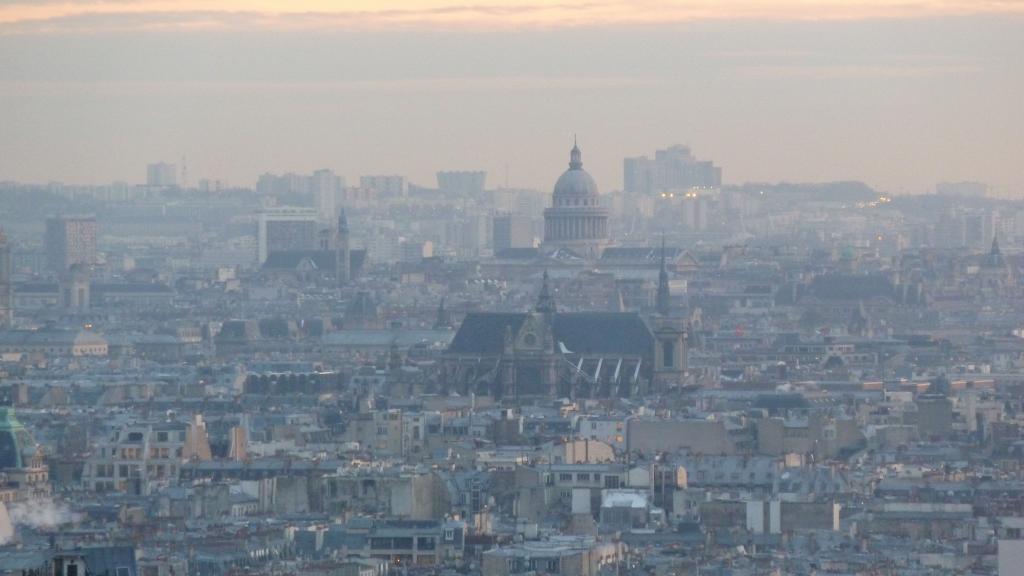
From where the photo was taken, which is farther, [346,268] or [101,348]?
[346,268]

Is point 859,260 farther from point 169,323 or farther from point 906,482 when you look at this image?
point 906,482

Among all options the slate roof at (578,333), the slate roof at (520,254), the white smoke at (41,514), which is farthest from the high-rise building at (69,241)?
the white smoke at (41,514)

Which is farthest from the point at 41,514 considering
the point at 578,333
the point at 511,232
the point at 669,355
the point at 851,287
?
the point at 511,232

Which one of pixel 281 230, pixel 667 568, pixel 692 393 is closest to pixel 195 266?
pixel 281 230

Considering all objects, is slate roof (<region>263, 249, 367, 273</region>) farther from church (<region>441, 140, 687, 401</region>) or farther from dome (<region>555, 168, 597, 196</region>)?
church (<region>441, 140, 687, 401</region>)

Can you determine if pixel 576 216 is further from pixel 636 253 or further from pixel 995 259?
pixel 995 259

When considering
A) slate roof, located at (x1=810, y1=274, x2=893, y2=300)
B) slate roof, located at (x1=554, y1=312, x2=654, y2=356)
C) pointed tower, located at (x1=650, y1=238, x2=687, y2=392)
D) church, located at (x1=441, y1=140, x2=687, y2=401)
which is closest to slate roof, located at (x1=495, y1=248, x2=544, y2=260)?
slate roof, located at (x1=810, y1=274, x2=893, y2=300)
